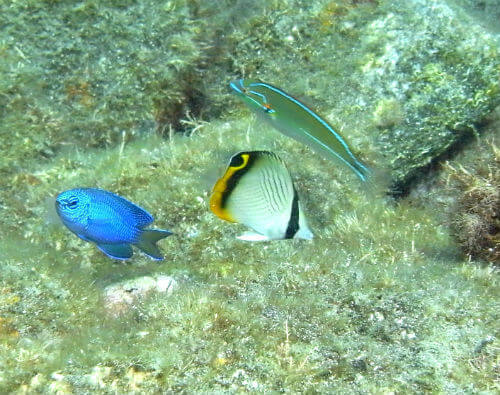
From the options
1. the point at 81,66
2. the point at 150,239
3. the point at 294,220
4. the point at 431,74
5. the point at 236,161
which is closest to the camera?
the point at 236,161

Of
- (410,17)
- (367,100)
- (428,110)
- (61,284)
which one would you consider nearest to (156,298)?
(61,284)

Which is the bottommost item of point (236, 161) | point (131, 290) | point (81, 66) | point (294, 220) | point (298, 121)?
point (131, 290)

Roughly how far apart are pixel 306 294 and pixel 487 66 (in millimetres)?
3385

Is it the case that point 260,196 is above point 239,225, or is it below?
above

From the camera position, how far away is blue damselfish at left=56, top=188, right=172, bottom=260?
253cm

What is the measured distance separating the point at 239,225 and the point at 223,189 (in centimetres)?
155

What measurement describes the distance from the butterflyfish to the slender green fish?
0.36 meters

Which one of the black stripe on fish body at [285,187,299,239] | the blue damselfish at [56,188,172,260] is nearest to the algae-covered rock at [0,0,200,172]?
the blue damselfish at [56,188,172,260]

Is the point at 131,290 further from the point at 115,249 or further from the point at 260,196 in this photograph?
the point at 260,196

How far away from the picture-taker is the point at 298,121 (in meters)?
2.50

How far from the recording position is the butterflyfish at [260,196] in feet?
7.20

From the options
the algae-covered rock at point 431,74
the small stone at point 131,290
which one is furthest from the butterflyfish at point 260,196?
the algae-covered rock at point 431,74

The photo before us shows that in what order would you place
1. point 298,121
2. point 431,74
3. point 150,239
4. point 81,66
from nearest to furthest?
point 298,121, point 150,239, point 431,74, point 81,66

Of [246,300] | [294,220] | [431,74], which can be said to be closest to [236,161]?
[294,220]
